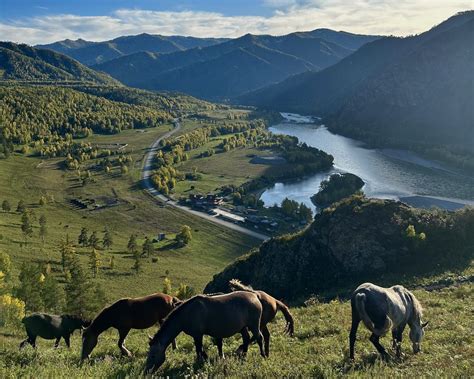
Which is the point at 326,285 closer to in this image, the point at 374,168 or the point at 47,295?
the point at 47,295

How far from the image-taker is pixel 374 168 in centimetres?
18175

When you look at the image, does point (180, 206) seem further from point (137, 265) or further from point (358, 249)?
point (358, 249)

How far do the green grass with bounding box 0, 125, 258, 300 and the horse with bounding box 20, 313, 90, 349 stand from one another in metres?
49.4

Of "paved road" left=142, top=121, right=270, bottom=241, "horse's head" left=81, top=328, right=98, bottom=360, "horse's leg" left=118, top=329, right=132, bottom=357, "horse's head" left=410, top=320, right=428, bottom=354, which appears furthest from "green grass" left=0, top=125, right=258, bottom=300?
"horse's head" left=410, top=320, right=428, bottom=354

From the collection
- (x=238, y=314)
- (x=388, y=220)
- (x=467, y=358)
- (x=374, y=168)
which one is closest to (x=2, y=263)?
(x=388, y=220)

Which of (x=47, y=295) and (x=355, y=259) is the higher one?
(x=355, y=259)

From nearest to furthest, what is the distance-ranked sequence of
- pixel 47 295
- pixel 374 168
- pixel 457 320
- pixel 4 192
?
1. pixel 457 320
2. pixel 47 295
3. pixel 4 192
4. pixel 374 168

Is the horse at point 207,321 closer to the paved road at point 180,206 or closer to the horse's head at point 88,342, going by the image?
the horse's head at point 88,342

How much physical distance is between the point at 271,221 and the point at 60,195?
70.2 meters

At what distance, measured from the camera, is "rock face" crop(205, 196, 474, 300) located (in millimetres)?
37312

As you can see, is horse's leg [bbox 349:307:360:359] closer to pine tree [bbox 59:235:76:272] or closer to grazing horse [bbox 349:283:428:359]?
grazing horse [bbox 349:283:428:359]

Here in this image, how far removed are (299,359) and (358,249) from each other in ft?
90.9

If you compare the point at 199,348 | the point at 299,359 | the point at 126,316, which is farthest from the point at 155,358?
the point at 299,359

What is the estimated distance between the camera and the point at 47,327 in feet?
61.6
